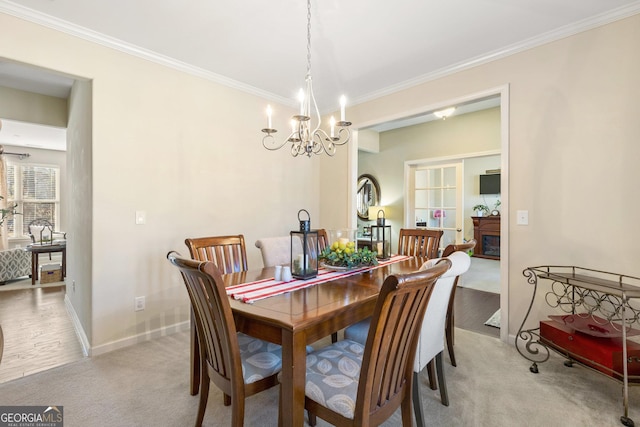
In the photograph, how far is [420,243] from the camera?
2.91m

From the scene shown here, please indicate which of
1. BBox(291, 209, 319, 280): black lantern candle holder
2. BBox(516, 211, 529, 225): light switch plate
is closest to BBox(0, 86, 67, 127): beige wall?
BBox(291, 209, 319, 280): black lantern candle holder

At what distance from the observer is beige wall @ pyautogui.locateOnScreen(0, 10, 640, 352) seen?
2168 mm

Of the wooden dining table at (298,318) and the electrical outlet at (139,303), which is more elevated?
the wooden dining table at (298,318)

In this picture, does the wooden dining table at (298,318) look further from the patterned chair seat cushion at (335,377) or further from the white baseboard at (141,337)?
the white baseboard at (141,337)

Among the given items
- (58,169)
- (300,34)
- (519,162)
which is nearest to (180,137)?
(300,34)

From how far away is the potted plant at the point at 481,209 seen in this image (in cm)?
614

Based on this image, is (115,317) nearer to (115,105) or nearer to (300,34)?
(115,105)

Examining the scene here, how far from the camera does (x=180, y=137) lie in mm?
2904

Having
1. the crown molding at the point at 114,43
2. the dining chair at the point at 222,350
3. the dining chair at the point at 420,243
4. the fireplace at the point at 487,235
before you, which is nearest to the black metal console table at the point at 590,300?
the dining chair at the point at 420,243

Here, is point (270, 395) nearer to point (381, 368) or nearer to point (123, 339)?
point (381, 368)

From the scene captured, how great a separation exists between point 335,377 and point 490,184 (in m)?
5.85

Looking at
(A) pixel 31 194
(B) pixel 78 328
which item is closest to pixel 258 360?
(B) pixel 78 328

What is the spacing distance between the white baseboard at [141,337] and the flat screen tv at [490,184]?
18.8ft

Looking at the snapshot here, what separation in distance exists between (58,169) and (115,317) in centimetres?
648
